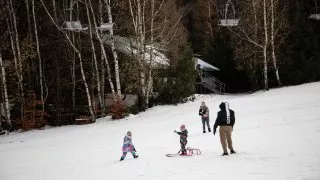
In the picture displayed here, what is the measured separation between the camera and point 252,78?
37750mm

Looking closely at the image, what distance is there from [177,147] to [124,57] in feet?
58.1

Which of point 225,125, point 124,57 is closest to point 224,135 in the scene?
point 225,125

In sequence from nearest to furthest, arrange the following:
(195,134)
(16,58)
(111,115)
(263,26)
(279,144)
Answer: (279,144), (195,134), (111,115), (16,58), (263,26)

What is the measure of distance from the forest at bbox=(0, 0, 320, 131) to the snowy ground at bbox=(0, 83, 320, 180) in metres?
2.59

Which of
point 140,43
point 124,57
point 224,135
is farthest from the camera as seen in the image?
point 124,57

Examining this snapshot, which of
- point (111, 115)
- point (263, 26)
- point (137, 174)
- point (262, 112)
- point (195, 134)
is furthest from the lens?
point (263, 26)

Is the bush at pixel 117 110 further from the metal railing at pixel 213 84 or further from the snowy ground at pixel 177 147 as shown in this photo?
the metal railing at pixel 213 84

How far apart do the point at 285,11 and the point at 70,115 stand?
71.0 ft

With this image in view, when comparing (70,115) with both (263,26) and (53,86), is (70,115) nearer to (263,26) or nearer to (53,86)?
(53,86)

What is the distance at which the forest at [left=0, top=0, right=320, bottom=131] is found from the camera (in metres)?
30.3

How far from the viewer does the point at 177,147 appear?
660 inches

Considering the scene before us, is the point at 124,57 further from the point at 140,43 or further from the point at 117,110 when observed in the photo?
the point at 117,110

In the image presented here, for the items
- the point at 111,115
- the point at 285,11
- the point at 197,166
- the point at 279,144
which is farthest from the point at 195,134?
the point at 285,11

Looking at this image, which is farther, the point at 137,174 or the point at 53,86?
the point at 53,86
